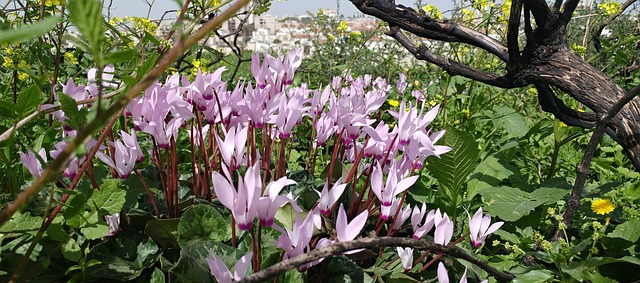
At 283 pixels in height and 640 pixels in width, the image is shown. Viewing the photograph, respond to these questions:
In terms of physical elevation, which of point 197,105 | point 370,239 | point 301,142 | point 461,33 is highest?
point 461,33

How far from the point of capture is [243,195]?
0.91 m

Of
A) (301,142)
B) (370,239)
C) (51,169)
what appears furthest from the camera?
(301,142)

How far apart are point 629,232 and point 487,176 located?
0.70 meters

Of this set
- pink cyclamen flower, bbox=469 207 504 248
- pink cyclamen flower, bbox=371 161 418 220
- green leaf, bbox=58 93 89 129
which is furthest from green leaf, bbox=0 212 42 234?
pink cyclamen flower, bbox=469 207 504 248

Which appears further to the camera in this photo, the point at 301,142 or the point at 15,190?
the point at 301,142

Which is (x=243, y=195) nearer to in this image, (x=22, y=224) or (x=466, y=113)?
(x=22, y=224)

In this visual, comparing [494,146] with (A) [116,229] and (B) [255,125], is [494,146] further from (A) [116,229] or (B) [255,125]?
(A) [116,229]

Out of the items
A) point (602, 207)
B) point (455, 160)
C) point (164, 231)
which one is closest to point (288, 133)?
point (164, 231)

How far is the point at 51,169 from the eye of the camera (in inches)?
20.9

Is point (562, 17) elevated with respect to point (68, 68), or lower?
elevated

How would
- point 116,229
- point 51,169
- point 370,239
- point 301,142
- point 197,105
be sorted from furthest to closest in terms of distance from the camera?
point 301,142
point 197,105
point 116,229
point 370,239
point 51,169

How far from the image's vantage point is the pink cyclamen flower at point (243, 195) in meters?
0.88

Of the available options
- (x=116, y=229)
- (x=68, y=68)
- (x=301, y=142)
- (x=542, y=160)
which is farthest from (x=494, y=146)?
(x=68, y=68)

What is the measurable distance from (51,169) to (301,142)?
9.46 feet
